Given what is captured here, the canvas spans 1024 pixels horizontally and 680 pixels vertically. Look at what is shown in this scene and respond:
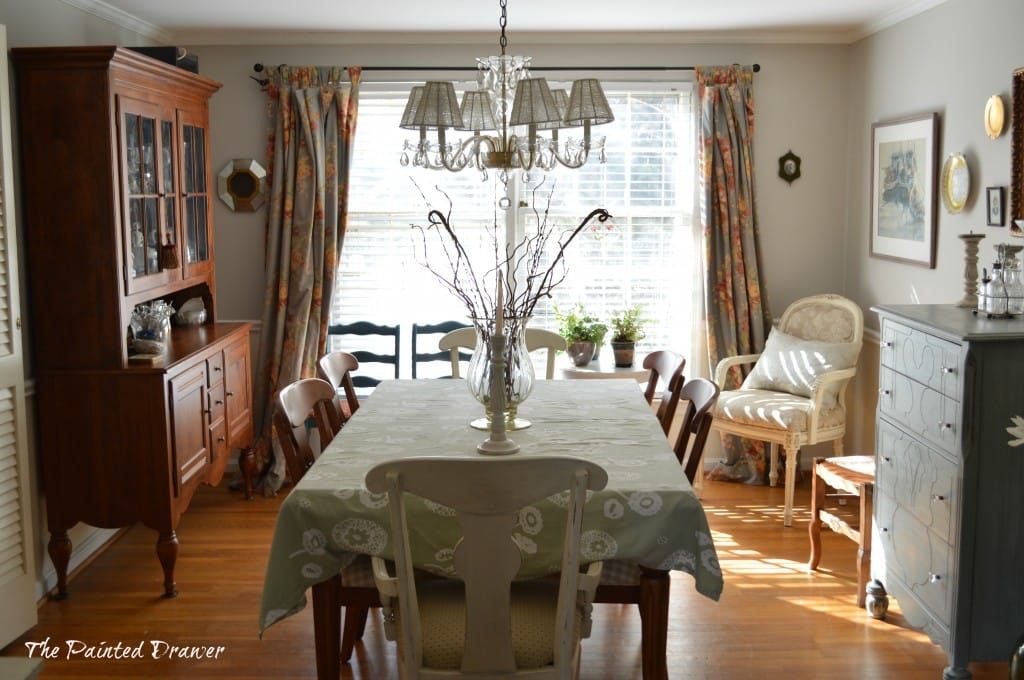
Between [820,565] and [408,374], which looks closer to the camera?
[820,565]

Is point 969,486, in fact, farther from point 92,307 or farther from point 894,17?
point 92,307

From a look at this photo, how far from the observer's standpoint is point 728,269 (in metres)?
5.62

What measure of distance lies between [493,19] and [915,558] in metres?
3.24

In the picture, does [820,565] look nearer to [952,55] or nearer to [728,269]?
[728,269]

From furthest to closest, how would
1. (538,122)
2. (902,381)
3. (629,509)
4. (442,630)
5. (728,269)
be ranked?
(728,269), (902,381), (538,122), (629,509), (442,630)

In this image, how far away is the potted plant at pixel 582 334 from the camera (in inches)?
212

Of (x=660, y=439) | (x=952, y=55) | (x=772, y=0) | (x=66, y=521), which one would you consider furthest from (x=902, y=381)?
(x=66, y=521)

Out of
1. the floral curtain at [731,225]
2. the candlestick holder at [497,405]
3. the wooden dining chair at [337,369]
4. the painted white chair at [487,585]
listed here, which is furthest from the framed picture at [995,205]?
the wooden dining chair at [337,369]

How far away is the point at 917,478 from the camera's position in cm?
334

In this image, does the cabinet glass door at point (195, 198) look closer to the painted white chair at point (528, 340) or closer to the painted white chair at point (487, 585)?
the painted white chair at point (528, 340)

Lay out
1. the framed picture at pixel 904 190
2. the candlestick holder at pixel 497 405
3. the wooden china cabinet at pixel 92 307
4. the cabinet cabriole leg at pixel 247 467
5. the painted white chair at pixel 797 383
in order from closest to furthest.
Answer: the candlestick holder at pixel 497 405
the wooden china cabinet at pixel 92 307
the framed picture at pixel 904 190
the painted white chair at pixel 797 383
the cabinet cabriole leg at pixel 247 467

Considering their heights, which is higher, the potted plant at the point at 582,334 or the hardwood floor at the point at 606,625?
the potted plant at the point at 582,334

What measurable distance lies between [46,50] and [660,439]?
2643mm

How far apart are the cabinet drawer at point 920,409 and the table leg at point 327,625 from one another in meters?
1.86
